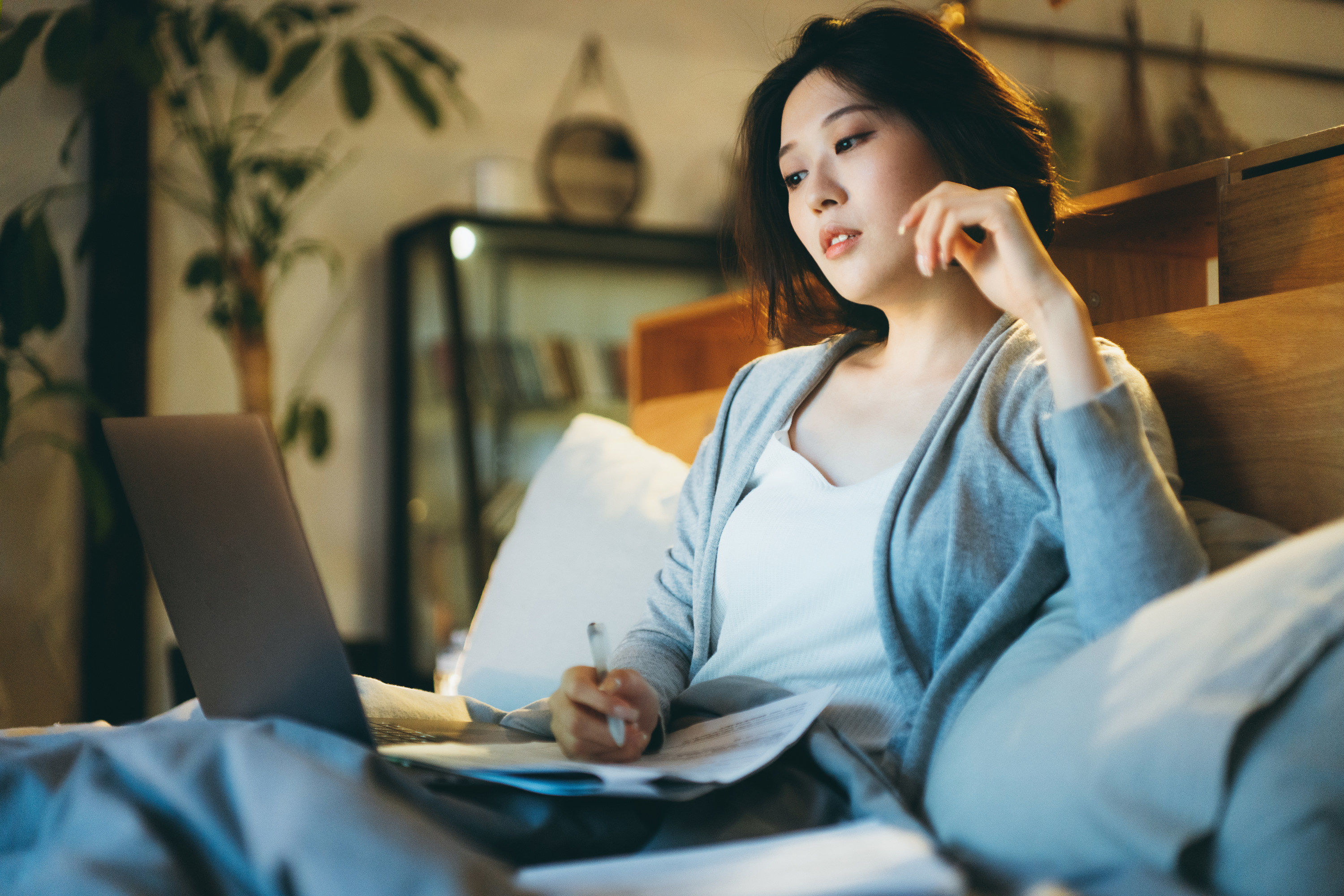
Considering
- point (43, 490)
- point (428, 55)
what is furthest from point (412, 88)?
point (43, 490)

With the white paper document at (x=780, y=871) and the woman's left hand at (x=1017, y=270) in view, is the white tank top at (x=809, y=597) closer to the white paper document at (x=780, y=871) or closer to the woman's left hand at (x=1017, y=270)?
the woman's left hand at (x=1017, y=270)

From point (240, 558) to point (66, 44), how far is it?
2088 millimetres

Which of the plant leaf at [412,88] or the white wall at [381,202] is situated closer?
the plant leaf at [412,88]

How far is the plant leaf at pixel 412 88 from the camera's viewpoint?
255 cm

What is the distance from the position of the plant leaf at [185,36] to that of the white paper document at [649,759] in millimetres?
2130

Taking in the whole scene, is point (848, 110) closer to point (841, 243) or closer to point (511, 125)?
point (841, 243)

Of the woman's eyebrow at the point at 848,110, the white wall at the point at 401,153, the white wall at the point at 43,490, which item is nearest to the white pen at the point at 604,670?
the woman's eyebrow at the point at 848,110

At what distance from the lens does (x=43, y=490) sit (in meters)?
2.63

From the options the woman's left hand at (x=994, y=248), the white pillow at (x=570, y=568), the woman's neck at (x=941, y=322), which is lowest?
the white pillow at (x=570, y=568)

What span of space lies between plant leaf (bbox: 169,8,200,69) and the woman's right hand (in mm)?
2140

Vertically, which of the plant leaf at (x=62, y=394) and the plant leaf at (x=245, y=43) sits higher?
the plant leaf at (x=245, y=43)

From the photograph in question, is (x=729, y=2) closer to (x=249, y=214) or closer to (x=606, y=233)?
(x=606, y=233)

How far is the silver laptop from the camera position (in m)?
0.78

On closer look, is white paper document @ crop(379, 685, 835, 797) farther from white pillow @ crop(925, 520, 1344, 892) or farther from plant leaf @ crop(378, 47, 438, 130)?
plant leaf @ crop(378, 47, 438, 130)
